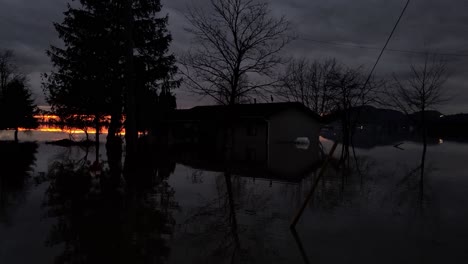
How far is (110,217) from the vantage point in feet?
28.7

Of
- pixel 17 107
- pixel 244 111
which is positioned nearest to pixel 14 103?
pixel 17 107

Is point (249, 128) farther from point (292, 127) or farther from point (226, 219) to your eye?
point (226, 219)

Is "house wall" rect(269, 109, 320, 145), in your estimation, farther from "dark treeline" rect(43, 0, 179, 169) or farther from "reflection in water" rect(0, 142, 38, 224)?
"reflection in water" rect(0, 142, 38, 224)

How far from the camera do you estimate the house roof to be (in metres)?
37.9

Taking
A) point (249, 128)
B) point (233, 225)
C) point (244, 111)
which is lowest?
point (233, 225)

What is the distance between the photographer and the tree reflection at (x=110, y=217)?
641 centimetres

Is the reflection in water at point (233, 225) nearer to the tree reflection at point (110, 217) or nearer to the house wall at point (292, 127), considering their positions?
the tree reflection at point (110, 217)

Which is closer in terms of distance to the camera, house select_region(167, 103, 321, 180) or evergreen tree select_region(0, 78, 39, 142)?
house select_region(167, 103, 321, 180)

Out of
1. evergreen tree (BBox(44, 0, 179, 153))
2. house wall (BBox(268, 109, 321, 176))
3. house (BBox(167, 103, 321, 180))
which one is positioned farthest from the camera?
house wall (BBox(268, 109, 321, 176))

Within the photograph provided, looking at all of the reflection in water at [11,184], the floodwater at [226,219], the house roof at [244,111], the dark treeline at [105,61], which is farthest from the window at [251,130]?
the floodwater at [226,219]

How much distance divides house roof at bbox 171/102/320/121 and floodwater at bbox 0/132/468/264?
73.2 ft

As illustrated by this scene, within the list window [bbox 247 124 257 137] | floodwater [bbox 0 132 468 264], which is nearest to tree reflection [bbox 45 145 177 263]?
floodwater [bbox 0 132 468 264]

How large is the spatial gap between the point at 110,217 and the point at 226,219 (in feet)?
8.76

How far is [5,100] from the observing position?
51.3m
